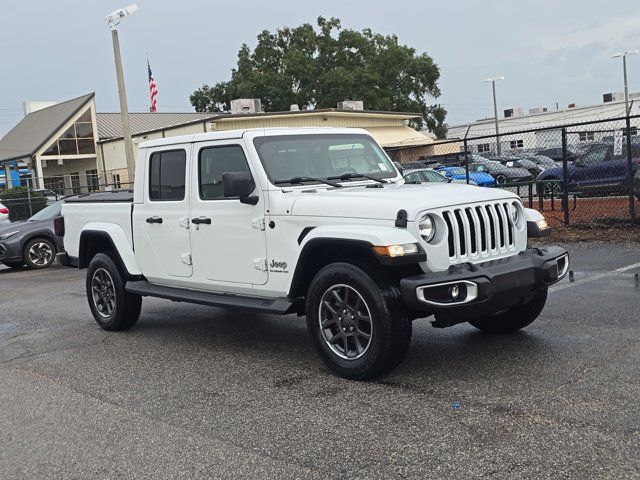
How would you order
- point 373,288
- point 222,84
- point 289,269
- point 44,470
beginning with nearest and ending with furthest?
1. point 44,470
2. point 373,288
3. point 289,269
4. point 222,84

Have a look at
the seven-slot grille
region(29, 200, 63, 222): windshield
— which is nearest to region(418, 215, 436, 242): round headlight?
the seven-slot grille

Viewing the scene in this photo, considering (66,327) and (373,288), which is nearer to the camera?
(373,288)

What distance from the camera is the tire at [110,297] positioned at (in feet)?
24.7

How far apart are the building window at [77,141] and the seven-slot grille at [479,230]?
143ft

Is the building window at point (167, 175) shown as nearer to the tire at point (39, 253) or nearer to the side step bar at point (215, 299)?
the side step bar at point (215, 299)

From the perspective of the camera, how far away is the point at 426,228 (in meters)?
5.01

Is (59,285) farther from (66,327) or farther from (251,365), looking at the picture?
(251,365)

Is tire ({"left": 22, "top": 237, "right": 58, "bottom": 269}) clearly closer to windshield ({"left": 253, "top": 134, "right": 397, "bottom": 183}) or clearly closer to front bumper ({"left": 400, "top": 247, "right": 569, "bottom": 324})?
windshield ({"left": 253, "top": 134, "right": 397, "bottom": 183})

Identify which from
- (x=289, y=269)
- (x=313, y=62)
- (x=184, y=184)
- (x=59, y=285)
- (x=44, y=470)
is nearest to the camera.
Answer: (x=44, y=470)

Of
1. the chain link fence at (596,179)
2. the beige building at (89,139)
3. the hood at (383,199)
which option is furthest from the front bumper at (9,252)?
the beige building at (89,139)

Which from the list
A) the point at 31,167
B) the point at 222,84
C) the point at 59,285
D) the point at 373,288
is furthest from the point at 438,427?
the point at 222,84

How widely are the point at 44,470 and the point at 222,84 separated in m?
61.1

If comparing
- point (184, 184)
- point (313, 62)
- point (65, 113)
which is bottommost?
point (184, 184)

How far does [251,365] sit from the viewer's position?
5938 mm
